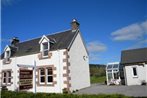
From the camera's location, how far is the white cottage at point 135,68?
25.8 metres

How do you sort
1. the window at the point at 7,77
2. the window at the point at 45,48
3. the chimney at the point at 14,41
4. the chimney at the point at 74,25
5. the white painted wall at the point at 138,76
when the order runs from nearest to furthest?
1. the window at the point at 45,48
2. the chimney at the point at 74,25
3. the white painted wall at the point at 138,76
4. the window at the point at 7,77
5. the chimney at the point at 14,41

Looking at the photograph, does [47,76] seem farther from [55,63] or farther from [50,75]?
[55,63]

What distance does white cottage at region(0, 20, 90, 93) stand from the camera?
21.2 m

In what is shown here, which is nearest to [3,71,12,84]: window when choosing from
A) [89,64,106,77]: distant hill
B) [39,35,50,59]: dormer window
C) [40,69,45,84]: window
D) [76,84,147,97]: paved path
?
[40,69,45,84]: window

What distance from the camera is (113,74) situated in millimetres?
29859

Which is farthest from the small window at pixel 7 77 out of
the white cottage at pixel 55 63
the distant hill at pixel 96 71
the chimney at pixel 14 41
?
the distant hill at pixel 96 71

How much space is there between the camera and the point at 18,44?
107 ft

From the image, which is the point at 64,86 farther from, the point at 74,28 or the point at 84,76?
the point at 74,28

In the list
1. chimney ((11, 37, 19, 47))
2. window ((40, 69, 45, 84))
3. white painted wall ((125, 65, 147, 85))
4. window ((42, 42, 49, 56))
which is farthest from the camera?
chimney ((11, 37, 19, 47))

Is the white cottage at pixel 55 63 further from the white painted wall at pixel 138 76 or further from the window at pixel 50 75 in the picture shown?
the white painted wall at pixel 138 76

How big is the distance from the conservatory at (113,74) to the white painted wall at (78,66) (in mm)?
5516

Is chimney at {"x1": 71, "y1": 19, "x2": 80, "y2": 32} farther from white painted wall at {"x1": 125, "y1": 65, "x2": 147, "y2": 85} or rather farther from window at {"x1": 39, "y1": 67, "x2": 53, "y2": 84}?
white painted wall at {"x1": 125, "y1": 65, "x2": 147, "y2": 85}

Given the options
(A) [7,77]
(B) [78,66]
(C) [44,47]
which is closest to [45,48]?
(C) [44,47]

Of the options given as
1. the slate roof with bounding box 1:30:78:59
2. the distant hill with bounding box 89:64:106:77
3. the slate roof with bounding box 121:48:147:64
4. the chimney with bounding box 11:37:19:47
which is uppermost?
the chimney with bounding box 11:37:19:47
